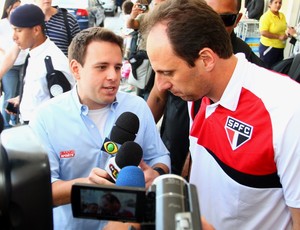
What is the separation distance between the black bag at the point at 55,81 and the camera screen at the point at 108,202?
165 centimetres

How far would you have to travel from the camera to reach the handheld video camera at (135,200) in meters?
0.65

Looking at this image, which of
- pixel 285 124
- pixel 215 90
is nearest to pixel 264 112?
pixel 285 124

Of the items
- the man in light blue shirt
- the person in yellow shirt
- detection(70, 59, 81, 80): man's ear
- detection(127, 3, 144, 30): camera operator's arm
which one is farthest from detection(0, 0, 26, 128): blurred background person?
the person in yellow shirt

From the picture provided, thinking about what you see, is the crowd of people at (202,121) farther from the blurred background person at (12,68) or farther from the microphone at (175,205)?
the blurred background person at (12,68)

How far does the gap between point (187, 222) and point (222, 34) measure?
0.96 meters

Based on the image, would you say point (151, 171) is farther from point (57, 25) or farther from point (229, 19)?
point (57, 25)

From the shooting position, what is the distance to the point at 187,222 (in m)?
0.58

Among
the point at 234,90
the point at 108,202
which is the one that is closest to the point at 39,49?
the point at 234,90

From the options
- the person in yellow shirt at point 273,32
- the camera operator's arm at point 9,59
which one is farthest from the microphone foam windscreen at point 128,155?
the person in yellow shirt at point 273,32

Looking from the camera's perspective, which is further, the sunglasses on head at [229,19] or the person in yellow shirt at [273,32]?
the person in yellow shirt at [273,32]

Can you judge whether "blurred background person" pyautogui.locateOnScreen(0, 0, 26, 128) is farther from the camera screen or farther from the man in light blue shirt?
the camera screen

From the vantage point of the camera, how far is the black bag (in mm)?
2291

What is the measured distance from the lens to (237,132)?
1312 millimetres

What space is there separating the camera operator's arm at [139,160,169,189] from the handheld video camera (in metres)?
0.57
